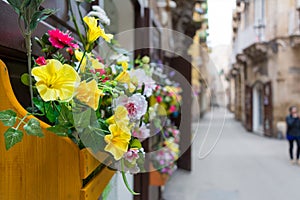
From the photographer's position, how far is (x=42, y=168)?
76 cm

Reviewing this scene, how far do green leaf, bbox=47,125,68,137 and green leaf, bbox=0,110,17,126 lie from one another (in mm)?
82

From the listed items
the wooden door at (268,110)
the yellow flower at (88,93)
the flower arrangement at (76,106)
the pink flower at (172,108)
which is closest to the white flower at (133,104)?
the flower arrangement at (76,106)

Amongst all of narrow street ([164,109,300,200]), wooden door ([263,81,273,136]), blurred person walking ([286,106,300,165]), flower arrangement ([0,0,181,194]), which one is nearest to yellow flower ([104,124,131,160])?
flower arrangement ([0,0,181,194])

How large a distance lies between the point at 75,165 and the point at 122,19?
9.21ft

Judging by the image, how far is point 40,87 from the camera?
690mm

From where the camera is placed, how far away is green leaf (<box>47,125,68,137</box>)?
73 centimetres

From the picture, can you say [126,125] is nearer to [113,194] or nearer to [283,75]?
[113,194]

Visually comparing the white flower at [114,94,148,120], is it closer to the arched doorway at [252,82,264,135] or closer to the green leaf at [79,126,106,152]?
the green leaf at [79,126,106,152]

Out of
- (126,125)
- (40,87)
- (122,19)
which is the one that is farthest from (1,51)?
(122,19)

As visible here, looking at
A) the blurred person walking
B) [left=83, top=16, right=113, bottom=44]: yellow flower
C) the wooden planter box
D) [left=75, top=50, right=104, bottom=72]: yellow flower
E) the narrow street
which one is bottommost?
the narrow street

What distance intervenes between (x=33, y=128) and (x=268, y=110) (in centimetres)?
1416

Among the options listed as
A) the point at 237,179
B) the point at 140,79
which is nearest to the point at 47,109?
the point at 140,79

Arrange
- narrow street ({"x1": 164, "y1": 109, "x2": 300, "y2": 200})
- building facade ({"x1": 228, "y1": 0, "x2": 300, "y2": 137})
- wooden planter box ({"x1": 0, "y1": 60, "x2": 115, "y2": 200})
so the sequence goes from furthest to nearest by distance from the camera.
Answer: building facade ({"x1": 228, "y1": 0, "x2": 300, "y2": 137}), narrow street ({"x1": 164, "y1": 109, "x2": 300, "y2": 200}), wooden planter box ({"x1": 0, "y1": 60, "x2": 115, "y2": 200})

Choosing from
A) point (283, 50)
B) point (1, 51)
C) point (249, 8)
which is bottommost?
point (1, 51)
